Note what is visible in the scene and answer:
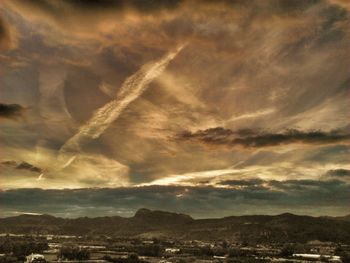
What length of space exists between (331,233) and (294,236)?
17280 mm

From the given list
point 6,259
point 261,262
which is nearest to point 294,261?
point 261,262

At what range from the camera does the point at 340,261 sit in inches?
3327

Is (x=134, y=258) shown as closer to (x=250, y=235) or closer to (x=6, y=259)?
(x=6, y=259)

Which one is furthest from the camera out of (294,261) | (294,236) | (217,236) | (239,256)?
(217,236)

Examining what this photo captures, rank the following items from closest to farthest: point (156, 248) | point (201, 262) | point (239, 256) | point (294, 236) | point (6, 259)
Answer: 1. point (6, 259)
2. point (201, 262)
3. point (239, 256)
4. point (156, 248)
5. point (294, 236)

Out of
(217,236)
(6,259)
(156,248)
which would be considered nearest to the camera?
(6,259)

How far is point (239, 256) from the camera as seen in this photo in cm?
8962

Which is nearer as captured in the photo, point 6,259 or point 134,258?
point 6,259

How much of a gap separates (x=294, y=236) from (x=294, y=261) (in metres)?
103

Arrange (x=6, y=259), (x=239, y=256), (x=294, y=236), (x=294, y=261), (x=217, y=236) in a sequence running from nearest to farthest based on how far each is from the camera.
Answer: (x=6, y=259), (x=294, y=261), (x=239, y=256), (x=294, y=236), (x=217, y=236)

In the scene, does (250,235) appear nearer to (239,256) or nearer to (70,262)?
(239,256)

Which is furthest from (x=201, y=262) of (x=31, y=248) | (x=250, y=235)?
(x=250, y=235)

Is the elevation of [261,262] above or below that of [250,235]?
below

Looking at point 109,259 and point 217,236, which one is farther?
point 217,236
